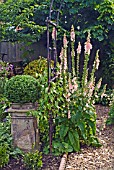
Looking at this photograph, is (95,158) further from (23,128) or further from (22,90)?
(22,90)

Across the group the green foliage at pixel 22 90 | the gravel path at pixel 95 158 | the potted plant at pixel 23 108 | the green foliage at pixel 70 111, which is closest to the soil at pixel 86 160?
the gravel path at pixel 95 158

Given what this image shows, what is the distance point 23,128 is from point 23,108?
236 millimetres

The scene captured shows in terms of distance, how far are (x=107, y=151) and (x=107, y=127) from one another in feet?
2.77

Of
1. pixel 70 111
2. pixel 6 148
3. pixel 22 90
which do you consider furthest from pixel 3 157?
pixel 70 111

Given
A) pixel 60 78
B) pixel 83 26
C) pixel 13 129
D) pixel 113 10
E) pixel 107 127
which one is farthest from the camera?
pixel 83 26

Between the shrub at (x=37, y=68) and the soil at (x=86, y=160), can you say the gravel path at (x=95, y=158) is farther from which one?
the shrub at (x=37, y=68)

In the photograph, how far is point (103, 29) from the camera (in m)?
5.25

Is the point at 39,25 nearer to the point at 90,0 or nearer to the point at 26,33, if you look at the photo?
the point at 26,33

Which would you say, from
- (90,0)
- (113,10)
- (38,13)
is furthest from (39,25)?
(113,10)

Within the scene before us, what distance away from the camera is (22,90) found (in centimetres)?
288

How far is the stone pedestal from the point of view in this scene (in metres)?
2.95

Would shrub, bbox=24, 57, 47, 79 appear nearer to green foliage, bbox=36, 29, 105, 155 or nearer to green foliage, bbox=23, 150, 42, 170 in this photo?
green foliage, bbox=36, 29, 105, 155

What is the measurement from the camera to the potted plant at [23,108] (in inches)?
114

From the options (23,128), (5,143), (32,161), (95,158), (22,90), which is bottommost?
(95,158)
